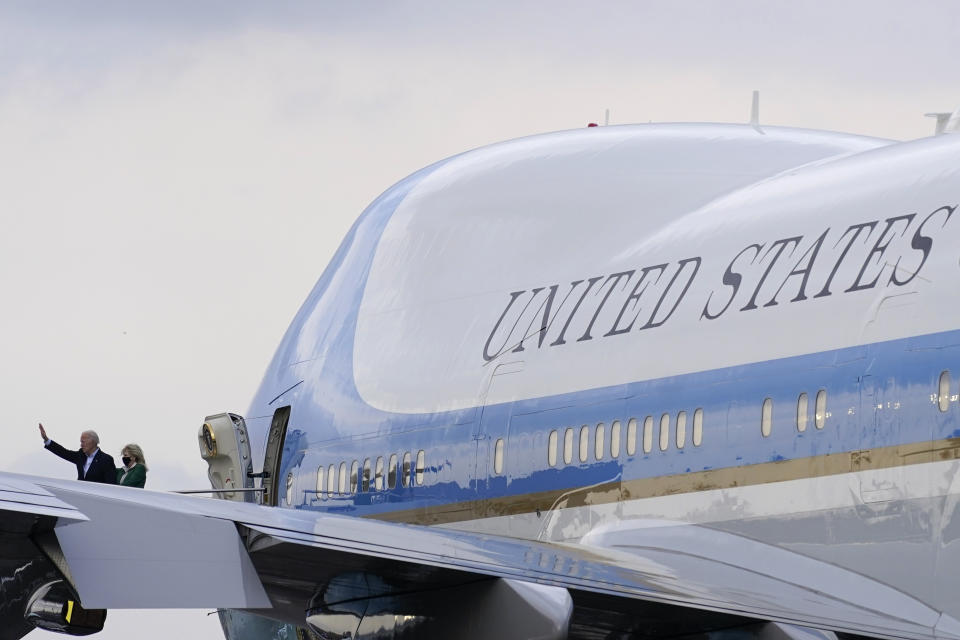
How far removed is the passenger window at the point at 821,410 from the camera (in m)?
9.70

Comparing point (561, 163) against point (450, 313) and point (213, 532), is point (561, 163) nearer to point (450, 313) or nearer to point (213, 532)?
point (450, 313)

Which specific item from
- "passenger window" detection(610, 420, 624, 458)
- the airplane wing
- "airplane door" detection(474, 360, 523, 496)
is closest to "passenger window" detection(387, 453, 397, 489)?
"airplane door" detection(474, 360, 523, 496)

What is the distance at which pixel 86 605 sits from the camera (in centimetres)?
688

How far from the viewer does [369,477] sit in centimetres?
1474

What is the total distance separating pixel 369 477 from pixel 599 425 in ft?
11.8

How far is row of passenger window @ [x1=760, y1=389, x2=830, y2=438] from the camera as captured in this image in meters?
9.71

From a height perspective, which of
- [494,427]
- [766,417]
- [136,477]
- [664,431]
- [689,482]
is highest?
[766,417]

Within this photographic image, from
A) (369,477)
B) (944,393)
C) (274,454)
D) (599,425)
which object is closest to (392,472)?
(369,477)

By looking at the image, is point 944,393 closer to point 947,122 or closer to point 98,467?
point 947,122

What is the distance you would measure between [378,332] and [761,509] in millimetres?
5736

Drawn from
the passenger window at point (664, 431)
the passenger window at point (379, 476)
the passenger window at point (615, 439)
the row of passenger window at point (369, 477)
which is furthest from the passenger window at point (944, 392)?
the passenger window at point (379, 476)

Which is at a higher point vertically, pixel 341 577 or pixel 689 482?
pixel 689 482

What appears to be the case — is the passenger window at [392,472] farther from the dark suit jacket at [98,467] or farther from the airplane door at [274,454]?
the dark suit jacket at [98,467]

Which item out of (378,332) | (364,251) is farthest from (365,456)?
(364,251)
